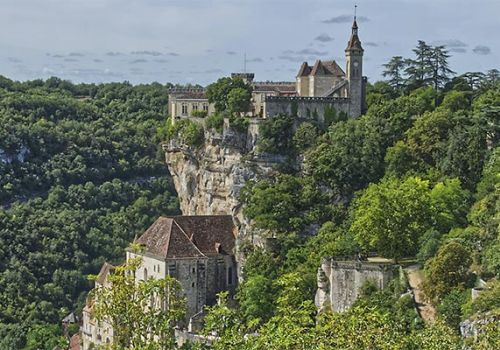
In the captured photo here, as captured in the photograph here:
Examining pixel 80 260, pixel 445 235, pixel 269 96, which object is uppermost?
pixel 269 96

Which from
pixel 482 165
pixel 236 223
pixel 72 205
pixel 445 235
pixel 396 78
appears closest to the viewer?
pixel 445 235

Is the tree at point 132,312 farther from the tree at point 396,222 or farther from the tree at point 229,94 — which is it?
the tree at point 229,94

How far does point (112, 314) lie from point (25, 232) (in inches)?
2927

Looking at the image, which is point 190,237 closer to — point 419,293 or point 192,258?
point 192,258

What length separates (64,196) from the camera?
409 ft

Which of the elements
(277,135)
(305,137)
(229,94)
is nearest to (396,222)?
(305,137)

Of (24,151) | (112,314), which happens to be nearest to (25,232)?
(24,151)

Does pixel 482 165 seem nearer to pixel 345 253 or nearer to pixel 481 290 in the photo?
pixel 345 253

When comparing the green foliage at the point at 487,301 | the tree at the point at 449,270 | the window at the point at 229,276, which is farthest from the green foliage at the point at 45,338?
the green foliage at the point at 487,301

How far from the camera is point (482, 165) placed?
68.8m

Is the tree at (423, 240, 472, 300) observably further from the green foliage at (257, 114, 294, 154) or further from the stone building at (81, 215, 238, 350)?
the green foliage at (257, 114, 294, 154)

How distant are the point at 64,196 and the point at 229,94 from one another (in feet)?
156

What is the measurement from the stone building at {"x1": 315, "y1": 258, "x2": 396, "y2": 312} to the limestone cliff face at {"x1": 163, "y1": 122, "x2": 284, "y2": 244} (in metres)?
11.9

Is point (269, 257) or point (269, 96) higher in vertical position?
point (269, 96)
